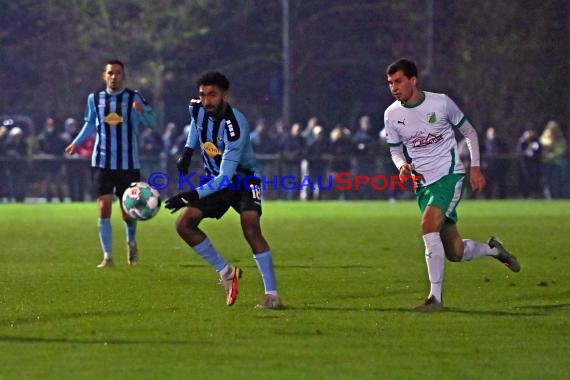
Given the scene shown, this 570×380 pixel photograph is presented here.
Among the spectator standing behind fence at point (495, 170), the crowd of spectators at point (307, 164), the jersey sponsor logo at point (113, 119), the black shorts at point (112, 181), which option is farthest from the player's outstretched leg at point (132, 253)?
the spectator standing behind fence at point (495, 170)

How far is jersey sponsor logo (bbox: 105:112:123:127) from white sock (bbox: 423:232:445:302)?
5927mm

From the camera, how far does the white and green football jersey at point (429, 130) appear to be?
479 inches

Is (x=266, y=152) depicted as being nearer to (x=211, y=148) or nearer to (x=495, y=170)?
(x=495, y=170)

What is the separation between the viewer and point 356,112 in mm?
47156

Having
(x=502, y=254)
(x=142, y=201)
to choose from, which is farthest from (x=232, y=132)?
(x=502, y=254)

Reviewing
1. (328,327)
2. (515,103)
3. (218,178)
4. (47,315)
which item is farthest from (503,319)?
(515,103)

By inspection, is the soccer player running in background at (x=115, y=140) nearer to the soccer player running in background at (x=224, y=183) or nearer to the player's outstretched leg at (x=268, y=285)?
the soccer player running in background at (x=224, y=183)

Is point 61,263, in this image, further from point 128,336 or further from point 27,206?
point 27,206

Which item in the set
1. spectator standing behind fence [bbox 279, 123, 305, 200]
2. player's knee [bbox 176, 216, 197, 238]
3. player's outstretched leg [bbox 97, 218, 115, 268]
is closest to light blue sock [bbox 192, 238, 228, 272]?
player's knee [bbox 176, 216, 197, 238]

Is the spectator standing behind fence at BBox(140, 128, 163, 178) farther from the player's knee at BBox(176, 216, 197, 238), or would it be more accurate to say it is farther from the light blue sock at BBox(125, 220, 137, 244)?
the player's knee at BBox(176, 216, 197, 238)

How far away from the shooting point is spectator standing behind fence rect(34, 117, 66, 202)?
38.0m

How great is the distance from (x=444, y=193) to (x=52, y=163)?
26753mm

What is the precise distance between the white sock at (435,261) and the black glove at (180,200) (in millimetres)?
1727

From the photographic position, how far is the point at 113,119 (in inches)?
677
